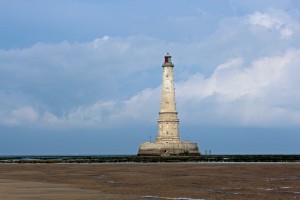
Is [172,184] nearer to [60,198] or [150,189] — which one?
[150,189]

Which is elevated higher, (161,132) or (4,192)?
(161,132)

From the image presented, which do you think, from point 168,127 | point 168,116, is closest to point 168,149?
point 168,127

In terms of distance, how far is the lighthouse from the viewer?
117500mm

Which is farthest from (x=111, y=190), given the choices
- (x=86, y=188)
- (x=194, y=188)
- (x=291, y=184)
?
(x=291, y=184)

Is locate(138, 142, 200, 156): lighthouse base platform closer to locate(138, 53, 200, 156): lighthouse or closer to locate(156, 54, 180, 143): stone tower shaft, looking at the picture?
locate(138, 53, 200, 156): lighthouse

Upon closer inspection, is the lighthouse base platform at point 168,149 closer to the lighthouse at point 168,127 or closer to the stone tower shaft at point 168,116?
the lighthouse at point 168,127

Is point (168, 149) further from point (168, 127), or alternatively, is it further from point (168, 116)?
point (168, 116)

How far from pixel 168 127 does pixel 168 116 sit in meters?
2.26

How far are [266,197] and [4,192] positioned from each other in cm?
1305

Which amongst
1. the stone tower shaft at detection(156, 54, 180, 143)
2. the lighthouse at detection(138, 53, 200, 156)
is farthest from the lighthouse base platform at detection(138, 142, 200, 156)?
the stone tower shaft at detection(156, 54, 180, 143)

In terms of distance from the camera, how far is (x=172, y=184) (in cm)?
3638

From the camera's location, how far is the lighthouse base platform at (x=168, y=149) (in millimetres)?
117125

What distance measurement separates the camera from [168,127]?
117 m

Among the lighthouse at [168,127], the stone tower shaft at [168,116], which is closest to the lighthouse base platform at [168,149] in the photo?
the lighthouse at [168,127]
